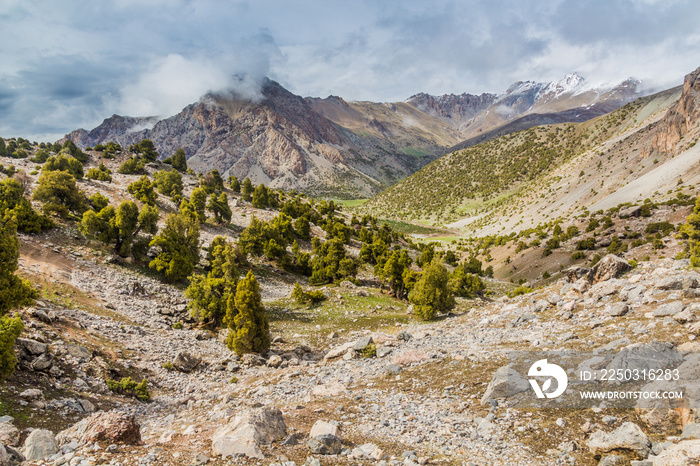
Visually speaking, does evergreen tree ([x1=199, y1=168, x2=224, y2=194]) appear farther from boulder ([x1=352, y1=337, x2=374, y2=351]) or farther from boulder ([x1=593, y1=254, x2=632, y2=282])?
boulder ([x1=593, y1=254, x2=632, y2=282])

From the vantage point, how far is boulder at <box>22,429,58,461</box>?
8.29 metres

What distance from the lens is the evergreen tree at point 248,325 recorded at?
2483 centimetres

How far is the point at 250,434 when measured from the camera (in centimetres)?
931

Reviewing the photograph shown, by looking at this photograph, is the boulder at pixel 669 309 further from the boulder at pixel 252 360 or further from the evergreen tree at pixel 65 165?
the evergreen tree at pixel 65 165

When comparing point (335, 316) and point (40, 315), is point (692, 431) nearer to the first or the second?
point (40, 315)

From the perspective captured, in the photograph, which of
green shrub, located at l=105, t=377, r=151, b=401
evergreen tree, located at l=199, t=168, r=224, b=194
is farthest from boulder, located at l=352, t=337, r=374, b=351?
evergreen tree, located at l=199, t=168, r=224, b=194

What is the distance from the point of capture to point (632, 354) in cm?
1085

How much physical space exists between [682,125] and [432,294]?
336ft

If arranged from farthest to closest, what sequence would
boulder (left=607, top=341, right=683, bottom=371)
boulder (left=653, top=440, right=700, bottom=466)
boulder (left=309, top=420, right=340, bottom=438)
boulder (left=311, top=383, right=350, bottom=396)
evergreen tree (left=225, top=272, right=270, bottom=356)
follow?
evergreen tree (left=225, top=272, right=270, bottom=356) → boulder (left=311, top=383, right=350, bottom=396) → boulder (left=607, top=341, right=683, bottom=371) → boulder (left=309, top=420, right=340, bottom=438) → boulder (left=653, top=440, right=700, bottom=466)

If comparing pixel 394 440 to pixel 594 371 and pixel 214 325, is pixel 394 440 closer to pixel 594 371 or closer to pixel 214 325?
pixel 594 371

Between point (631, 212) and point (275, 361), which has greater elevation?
point (631, 212)

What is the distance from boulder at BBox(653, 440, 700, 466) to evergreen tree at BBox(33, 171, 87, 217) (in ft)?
195

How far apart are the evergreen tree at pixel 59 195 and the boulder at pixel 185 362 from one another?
36.9 m
